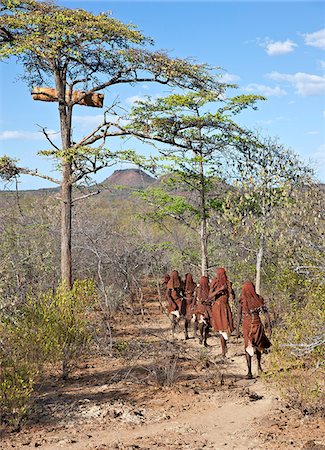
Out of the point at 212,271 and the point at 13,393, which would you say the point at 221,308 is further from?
the point at 212,271

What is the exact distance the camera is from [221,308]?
11.4 metres

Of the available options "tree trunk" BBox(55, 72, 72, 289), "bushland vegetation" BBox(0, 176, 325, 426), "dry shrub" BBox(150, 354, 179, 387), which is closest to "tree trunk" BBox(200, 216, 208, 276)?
"bushland vegetation" BBox(0, 176, 325, 426)

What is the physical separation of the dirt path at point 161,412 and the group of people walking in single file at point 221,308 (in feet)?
2.22

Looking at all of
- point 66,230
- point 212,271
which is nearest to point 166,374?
point 66,230

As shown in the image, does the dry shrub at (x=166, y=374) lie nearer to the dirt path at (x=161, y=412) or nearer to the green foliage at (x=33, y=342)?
the dirt path at (x=161, y=412)

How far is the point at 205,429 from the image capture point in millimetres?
7617

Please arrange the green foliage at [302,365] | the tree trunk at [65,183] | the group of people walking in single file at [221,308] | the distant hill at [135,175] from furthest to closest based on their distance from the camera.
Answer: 1. the distant hill at [135,175]
2. the tree trunk at [65,183]
3. the group of people walking in single file at [221,308]
4. the green foliage at [302,365]

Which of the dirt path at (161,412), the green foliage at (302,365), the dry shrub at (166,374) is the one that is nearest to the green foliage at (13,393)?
the dirt path at (161,412)

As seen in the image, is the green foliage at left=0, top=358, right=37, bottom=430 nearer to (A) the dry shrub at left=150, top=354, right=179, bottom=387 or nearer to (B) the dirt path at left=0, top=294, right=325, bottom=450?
(B) the dirt path at left=0, top=294, right=325, bottom=450

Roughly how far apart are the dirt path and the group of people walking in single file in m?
0.68

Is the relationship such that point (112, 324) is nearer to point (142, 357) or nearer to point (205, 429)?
point (142, 357)

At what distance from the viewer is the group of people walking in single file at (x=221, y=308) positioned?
982cm

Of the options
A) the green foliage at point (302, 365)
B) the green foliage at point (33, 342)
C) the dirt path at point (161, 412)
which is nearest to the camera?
the dirt path at point (161, 412)

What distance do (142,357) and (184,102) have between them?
6935mm
